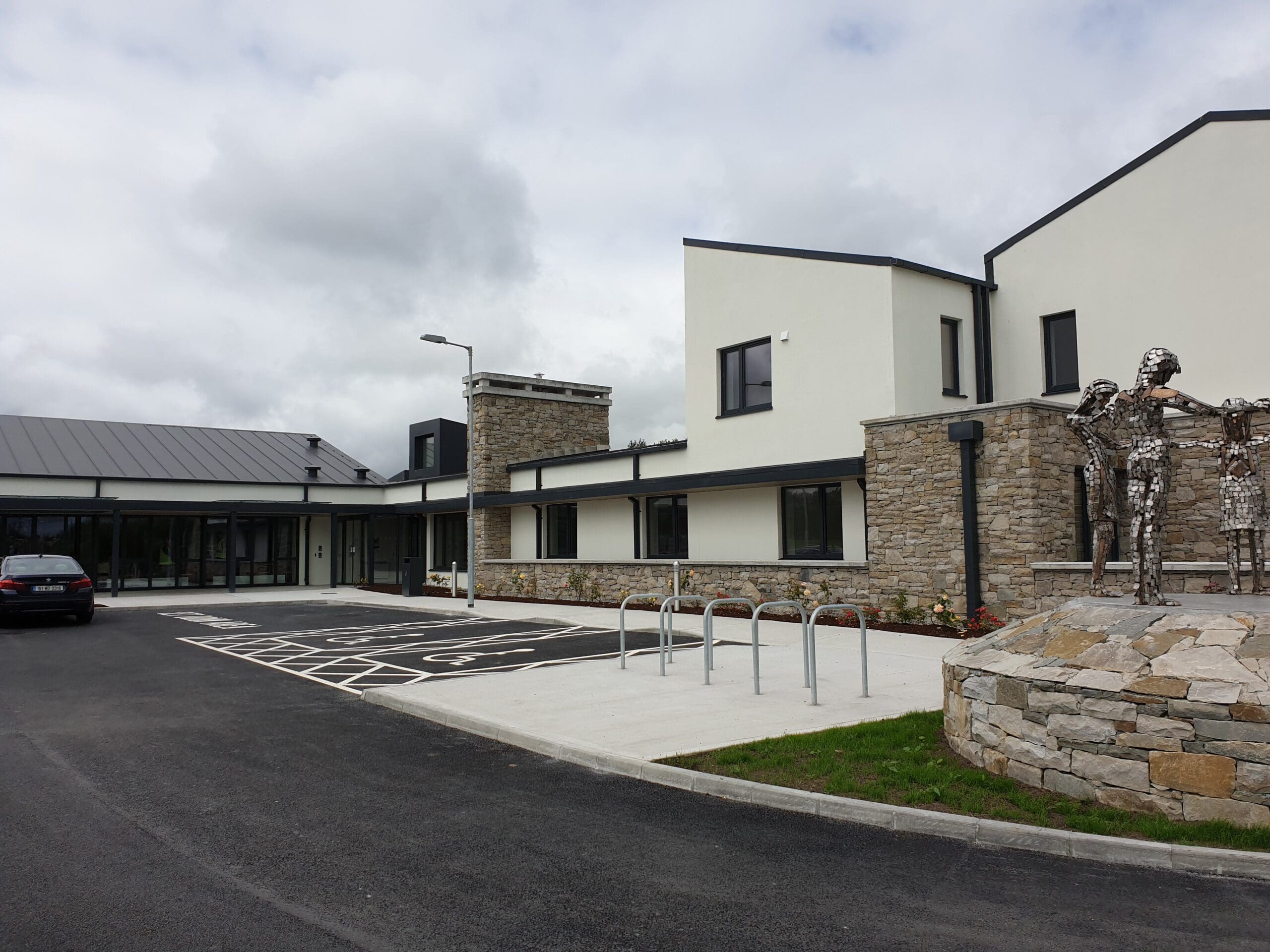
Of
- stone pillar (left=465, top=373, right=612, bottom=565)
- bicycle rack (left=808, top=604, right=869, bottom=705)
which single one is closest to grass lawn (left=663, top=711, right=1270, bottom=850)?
bicycle rack (left=808, top=604, right=869, bottom=705)

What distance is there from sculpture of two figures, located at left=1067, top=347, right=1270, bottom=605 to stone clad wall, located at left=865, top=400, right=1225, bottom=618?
16.3 feet

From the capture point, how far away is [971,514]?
49.6ft

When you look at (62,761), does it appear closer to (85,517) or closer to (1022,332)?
(1022,332)

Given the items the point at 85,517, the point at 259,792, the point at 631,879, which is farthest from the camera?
→ the point at 85,517

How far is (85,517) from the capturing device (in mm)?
30906

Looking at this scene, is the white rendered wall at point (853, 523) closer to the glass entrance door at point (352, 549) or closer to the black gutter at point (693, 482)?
A: the black gutter at point (693, 482)

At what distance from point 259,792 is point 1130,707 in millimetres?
5812

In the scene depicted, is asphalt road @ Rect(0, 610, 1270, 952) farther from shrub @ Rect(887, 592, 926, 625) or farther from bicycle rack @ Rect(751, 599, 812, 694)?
shrub @ Rect(887, 592, 926, 625)

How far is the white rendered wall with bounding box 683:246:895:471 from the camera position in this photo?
17.9m

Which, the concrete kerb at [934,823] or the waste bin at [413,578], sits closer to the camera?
the concrete kerb at [934,823]

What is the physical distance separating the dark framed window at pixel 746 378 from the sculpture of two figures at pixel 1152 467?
1158 centimetres

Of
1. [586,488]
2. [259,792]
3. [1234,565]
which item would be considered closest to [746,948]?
[259,792]

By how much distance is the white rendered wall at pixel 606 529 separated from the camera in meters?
24.0

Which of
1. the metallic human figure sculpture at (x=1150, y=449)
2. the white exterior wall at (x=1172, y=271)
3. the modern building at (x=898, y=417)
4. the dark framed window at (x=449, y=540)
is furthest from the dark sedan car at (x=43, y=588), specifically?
the white exterior wall at (x=1172, y=271)
